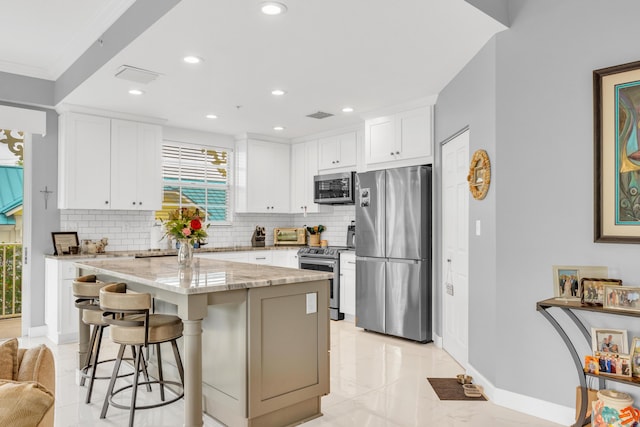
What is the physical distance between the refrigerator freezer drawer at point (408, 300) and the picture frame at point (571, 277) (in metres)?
2.14

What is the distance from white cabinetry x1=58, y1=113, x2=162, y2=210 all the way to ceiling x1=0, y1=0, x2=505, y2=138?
26 cm

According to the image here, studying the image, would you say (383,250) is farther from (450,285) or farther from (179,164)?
(179,164)

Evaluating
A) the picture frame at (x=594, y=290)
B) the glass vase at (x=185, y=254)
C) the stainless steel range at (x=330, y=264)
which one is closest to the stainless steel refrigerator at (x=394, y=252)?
the stainless steel range at (x=330, y=264)

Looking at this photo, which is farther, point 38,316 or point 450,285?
point 38,316

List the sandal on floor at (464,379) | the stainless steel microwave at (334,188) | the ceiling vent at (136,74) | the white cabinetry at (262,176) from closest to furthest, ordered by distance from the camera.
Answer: the sandal on floor at (464,379), the ceiling vent at (136,74), the stainless steel microwave at (334,188), the white cabinetry at (262,176)

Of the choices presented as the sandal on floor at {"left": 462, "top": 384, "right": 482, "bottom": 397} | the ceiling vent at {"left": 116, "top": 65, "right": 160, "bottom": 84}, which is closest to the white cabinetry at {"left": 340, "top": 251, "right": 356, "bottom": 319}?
the sandal on floor at {"left": 462, "top": 384, "right": 482, "bottom": 397}

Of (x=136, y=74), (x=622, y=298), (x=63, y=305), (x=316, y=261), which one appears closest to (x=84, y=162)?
(x=63, y=305)

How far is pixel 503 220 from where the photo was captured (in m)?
3.13

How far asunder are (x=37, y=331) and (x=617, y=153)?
5.79 metres

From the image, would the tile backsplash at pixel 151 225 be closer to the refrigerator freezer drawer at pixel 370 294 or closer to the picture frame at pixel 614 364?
the refrigerator freezer drawer at pixel 370 294

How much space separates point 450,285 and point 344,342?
4.32ft

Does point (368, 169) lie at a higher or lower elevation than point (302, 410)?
higher

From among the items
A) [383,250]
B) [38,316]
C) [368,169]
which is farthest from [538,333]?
[38,316]

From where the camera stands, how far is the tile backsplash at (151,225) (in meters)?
5.37
